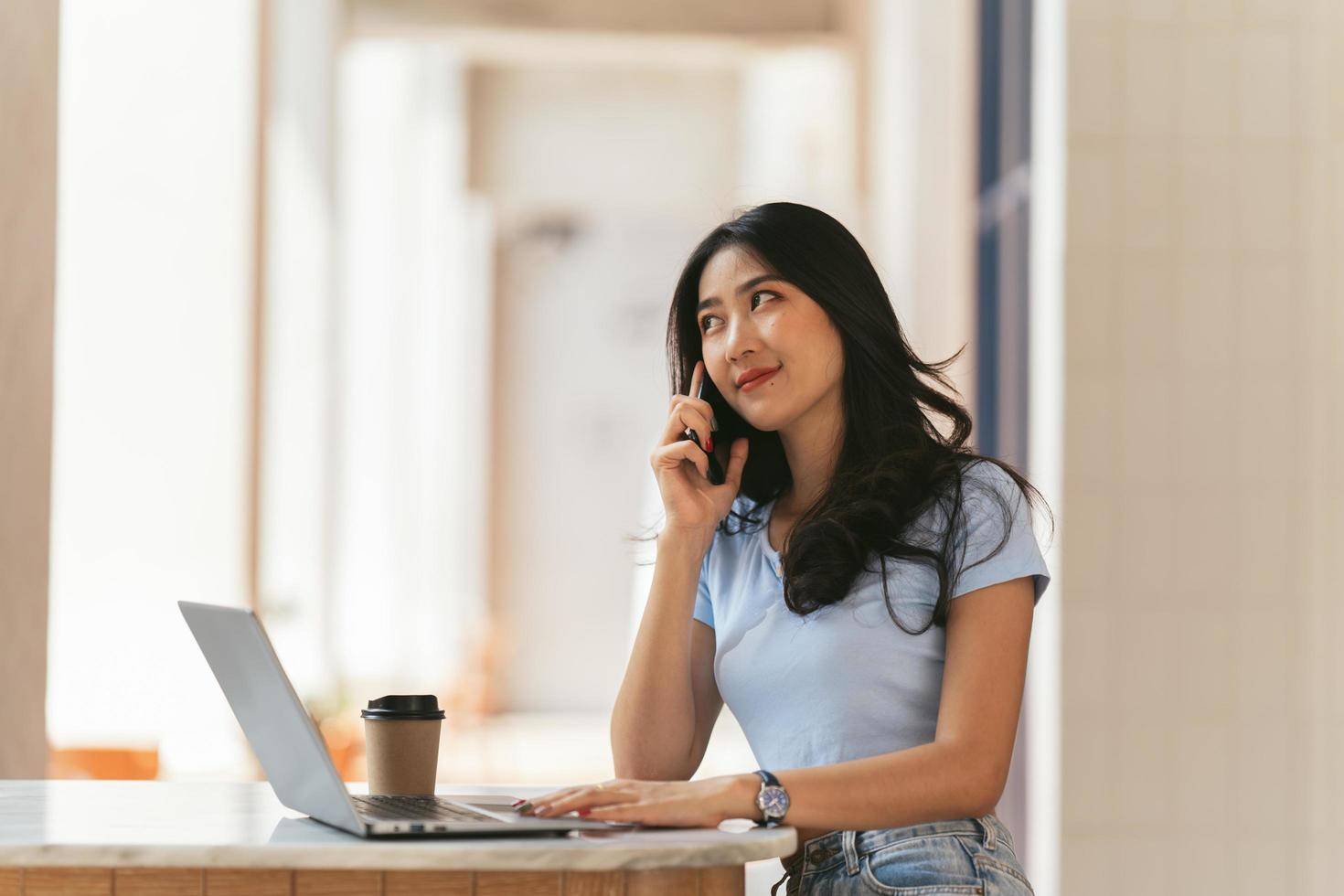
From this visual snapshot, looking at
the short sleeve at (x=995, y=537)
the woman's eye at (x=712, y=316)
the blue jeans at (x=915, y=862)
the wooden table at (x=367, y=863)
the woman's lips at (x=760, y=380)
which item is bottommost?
the blue jeans at (x=915, y=862)

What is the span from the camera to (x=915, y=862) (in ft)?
4.89

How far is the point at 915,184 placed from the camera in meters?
5.67

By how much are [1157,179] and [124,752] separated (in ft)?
9.42

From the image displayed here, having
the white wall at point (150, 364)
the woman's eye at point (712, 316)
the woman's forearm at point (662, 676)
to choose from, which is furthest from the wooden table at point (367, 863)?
the white wall at point (150, 364)

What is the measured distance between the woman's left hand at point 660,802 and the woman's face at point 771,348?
58cm

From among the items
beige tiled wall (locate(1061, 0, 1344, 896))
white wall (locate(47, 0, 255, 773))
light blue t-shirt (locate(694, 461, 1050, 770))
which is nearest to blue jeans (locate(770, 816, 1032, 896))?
light blue t-shirt (locate(694, 461, 1050, 770))

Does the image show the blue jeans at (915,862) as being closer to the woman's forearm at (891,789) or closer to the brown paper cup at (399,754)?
the woman's forearm at (891,789)

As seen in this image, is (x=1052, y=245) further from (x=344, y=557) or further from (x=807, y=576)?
(x=344, y=557)

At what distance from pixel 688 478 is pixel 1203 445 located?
1.79 metres

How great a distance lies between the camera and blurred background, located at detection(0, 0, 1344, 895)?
314 cm

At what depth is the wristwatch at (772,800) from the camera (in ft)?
4.49

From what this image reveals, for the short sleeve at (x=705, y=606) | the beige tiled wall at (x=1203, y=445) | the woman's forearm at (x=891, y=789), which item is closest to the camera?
the woman's forearm at (x=891, y=789)

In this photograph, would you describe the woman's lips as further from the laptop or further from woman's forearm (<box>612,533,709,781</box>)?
the laptop

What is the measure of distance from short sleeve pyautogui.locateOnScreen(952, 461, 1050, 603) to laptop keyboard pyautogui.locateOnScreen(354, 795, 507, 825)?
598 mm
